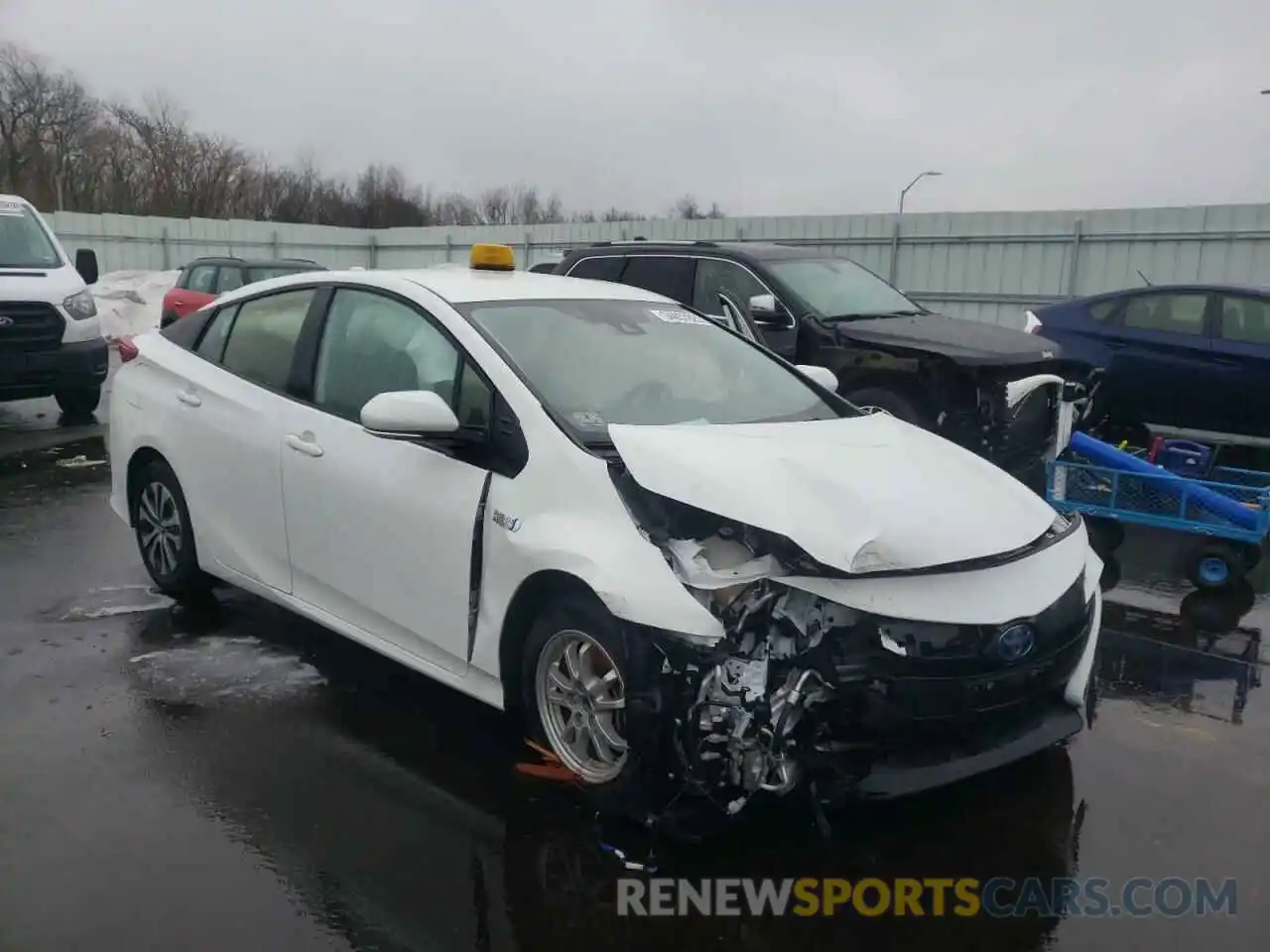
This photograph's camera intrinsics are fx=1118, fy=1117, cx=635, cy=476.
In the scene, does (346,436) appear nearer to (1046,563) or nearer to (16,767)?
(16,767)

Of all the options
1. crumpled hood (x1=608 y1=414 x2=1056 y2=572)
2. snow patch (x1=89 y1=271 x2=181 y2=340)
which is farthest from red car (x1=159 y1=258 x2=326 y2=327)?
crumpled hood (x1=608 y1=414 x2=1056 y2=572)

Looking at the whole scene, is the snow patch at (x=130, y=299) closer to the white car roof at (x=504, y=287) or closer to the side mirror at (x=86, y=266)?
the side mirror at (x=86, y=266)

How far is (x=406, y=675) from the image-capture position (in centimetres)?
479

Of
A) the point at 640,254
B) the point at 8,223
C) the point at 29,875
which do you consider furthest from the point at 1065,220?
the point at 29,875

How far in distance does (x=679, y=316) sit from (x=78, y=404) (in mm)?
9102

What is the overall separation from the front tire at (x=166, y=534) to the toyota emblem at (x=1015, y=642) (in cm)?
378

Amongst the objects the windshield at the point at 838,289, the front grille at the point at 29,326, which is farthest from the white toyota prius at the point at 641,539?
the front grille at the point at 29,326

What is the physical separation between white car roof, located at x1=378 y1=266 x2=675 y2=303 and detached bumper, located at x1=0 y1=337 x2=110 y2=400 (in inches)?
271

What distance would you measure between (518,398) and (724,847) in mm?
1622

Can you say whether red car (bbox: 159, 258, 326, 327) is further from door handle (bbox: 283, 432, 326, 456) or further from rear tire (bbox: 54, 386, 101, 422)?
door handle (bbox: 283, 432, 326, 456)

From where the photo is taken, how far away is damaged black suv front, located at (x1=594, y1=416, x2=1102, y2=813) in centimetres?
317

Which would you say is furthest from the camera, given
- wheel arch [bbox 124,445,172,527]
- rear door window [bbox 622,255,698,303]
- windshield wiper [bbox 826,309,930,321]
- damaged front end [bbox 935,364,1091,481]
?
rear door window [bbox 622,255,698,303]

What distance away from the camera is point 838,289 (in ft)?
29.3

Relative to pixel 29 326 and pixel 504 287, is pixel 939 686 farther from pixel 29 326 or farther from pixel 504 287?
pixel 29 326
